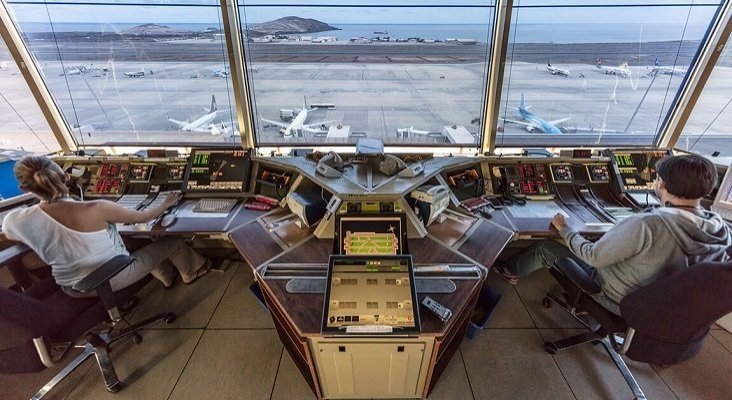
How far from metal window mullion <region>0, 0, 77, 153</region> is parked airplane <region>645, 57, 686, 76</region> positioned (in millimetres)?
5616

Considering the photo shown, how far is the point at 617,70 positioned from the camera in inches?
133

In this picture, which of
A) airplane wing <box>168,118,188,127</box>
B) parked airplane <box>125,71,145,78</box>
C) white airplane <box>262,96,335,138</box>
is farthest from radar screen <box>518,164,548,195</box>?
parked airplane <box>125,71,145,78</box>

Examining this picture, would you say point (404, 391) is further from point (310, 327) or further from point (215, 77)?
point (215, 77)

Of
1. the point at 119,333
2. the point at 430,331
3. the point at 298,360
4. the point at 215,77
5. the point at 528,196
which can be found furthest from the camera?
the point at 215,77

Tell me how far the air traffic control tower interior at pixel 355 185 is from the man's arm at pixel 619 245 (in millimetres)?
160

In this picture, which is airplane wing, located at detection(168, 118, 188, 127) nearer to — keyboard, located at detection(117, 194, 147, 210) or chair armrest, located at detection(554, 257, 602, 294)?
keyboard, located at detection(117, 194, 147, 210)

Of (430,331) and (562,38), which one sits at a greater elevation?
(562,38)

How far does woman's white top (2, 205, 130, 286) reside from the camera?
4.86 ft

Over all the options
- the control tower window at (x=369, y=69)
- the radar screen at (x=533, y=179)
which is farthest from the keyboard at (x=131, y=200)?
the radar screen at (x=533, y=179)

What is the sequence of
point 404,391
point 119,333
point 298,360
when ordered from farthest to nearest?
point 119,333, point 298,360, point 404,391

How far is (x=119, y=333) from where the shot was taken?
6.69 ft

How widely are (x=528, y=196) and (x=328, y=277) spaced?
71.5 inches

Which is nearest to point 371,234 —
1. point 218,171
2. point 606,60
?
point 218,171

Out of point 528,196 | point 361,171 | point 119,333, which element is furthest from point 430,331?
point 119,333
